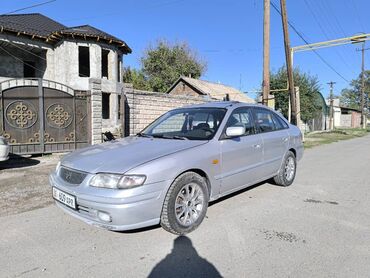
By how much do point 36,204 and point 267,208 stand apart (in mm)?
3747

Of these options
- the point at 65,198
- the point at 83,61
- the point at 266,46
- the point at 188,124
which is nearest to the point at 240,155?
the point at 188,124

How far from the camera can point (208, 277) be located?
9.77 feet

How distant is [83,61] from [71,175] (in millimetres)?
17777

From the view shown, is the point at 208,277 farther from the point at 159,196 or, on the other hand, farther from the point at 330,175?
the point at 330,175

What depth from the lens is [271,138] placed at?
5719 mm

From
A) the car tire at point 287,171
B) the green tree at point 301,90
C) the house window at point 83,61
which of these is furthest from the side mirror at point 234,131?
the green tree at point 301,90

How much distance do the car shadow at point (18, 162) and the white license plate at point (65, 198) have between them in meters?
5.12

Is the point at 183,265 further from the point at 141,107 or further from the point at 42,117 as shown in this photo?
the point at 141,107

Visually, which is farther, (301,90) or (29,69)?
(301,90)

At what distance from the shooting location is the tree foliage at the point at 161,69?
132 feet

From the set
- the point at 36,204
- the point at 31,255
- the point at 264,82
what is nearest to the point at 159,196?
the point at 31,255

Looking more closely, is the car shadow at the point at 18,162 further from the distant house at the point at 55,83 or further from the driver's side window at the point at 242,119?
the driver's side window at the point at 242,119

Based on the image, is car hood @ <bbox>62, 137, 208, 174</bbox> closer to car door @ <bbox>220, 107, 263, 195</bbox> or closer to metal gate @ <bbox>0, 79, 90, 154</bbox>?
car door @ <bbox>220, 107, 263, 195</bbox>

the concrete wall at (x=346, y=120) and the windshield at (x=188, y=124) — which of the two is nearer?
the windshield at (x=188, y=124)
